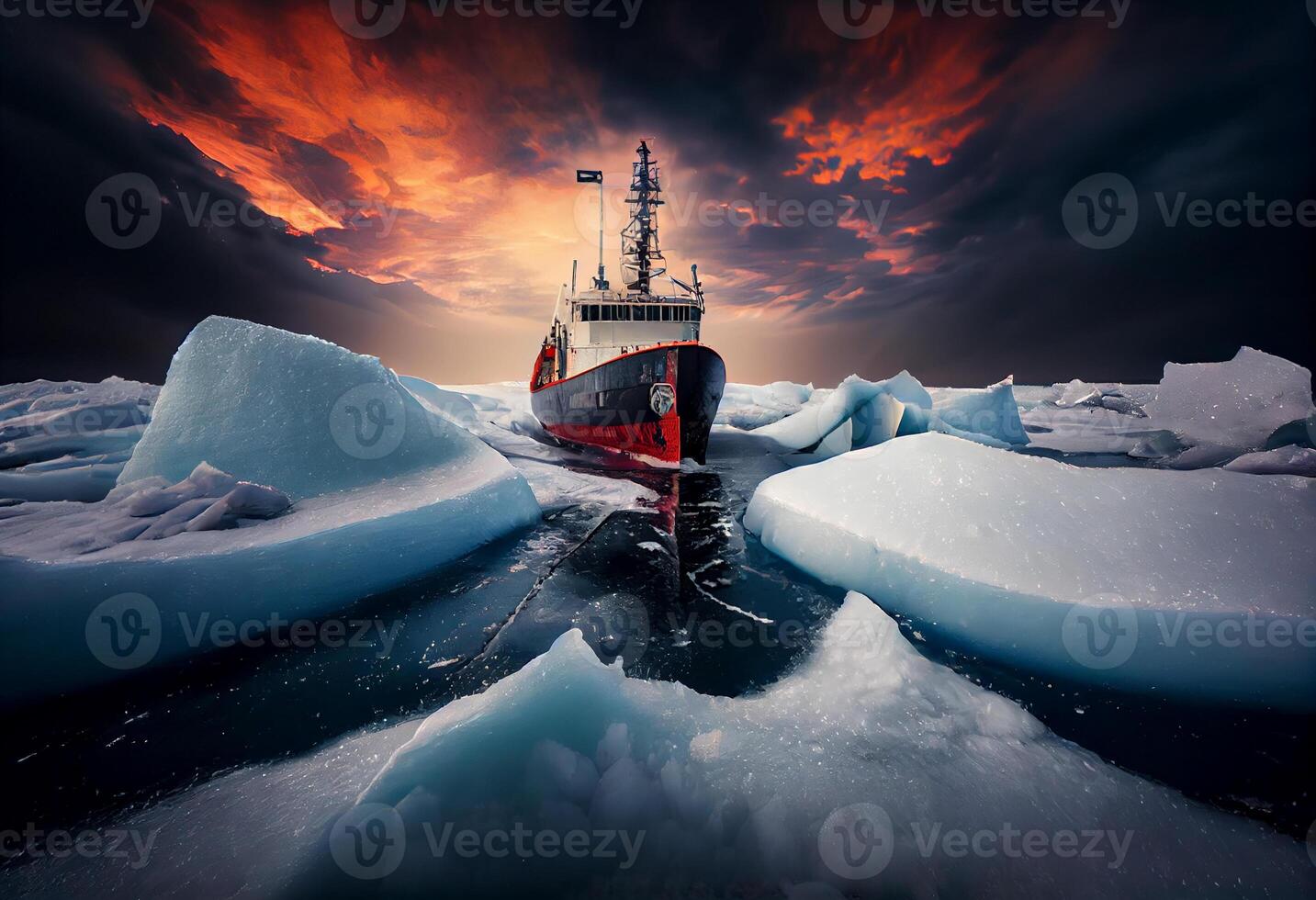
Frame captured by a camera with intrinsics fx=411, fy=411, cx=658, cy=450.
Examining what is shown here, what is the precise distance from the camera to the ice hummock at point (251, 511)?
2445 millimetres

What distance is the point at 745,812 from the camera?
1650 mm

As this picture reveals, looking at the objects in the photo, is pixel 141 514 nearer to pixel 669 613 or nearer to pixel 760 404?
pixel 669 613

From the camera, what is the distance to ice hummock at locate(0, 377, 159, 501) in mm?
5500

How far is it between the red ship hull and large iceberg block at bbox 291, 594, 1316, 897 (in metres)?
8.07

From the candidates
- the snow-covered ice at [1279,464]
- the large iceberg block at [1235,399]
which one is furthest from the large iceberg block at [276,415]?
the large iceberg block at [1235,399]

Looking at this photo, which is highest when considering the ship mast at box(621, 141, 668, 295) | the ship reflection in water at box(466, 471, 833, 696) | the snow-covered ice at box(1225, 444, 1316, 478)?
the ship mast at box(621, 141, 668, 295)

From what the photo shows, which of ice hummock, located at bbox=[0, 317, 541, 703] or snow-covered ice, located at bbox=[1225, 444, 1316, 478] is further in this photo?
snow-covered ice, located at bbox=[1225, 444, 1316, 478]

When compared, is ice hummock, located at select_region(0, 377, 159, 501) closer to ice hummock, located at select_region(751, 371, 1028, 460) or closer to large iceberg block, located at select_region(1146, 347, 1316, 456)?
ice hummock, located at select_region(751, 371, 1028, 460)

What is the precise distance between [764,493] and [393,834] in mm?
4694

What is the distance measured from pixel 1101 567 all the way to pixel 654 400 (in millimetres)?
8055

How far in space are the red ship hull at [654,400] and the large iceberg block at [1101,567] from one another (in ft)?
20.1

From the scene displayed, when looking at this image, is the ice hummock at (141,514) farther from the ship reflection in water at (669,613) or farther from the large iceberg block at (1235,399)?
the large iceberg block at (1235,399)

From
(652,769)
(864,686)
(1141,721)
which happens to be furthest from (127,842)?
(1141,721)

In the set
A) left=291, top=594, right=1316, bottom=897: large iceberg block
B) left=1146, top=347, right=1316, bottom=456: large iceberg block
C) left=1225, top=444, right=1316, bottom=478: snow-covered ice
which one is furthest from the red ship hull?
left=1146, top=347, right=1316, bottom=456: large iceberg block
